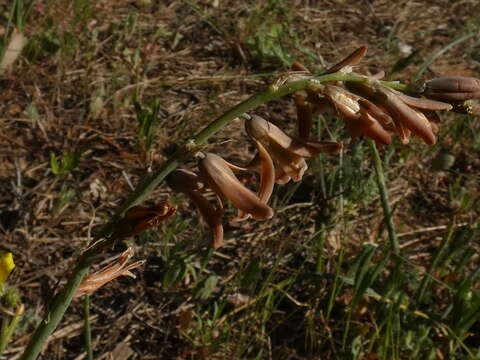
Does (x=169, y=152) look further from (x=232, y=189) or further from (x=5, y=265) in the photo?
(x=232, y=189)

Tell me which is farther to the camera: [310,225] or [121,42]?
[121,42]

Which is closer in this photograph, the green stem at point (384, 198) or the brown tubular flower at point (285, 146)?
the brown tubular flower at point (285, 146)

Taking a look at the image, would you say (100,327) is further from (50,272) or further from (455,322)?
(455,322)

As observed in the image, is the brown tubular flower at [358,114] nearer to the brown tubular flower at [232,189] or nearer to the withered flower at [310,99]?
the withered flower at [310,99]

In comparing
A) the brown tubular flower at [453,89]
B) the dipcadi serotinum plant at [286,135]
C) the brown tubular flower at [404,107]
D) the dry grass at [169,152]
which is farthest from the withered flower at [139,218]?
the dry grass at [169,152]

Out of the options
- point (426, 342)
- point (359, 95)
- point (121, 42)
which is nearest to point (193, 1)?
point (121, 42)

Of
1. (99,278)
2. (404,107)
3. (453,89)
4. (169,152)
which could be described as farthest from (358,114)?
(169,152)
